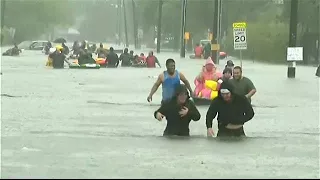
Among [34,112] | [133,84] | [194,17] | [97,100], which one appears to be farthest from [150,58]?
[194,17]

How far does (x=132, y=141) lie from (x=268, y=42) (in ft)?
174

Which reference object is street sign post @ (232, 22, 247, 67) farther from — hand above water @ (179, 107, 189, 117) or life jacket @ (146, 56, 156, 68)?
hand above water @ (179, 107, 189, 117)

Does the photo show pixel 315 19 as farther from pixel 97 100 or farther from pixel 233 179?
pixel 233 179

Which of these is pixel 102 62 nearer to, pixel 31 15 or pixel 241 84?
pixel 241 84

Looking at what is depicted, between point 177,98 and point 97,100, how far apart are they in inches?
396

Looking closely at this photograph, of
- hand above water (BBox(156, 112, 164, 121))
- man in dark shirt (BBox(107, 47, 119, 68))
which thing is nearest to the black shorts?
hand above water (BBox(156, 112, 164, 121))

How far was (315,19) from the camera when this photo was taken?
6438cm

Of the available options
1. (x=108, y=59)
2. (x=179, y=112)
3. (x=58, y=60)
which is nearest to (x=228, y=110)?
(x=179, y=112)

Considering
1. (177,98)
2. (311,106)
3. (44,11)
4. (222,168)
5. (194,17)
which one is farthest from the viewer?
(44,11)

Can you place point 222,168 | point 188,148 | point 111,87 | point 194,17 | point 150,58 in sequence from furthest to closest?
point 194,17
point 150,58
point 111,87
point 188,148
point 222,168

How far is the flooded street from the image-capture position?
11.7 m

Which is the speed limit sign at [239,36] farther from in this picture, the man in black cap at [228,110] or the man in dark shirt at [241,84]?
the man in black cap at [228,110]

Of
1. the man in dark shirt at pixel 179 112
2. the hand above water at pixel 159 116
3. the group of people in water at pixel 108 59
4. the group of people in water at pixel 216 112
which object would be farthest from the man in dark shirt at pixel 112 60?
the hand above water at pixel 159 116

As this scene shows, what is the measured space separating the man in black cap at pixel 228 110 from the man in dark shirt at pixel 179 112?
0.36 m
